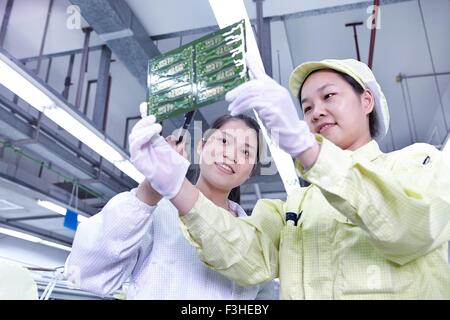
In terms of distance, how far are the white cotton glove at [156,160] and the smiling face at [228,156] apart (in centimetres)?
26

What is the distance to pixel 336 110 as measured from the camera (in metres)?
1.04

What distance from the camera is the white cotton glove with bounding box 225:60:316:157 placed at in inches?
31.3

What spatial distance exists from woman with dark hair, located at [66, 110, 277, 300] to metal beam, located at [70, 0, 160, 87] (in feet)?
7.60

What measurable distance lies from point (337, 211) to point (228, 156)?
1.28 feet

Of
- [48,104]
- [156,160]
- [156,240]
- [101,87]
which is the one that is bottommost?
[156,240]

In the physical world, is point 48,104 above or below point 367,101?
above

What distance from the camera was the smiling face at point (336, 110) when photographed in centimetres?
Result: 105

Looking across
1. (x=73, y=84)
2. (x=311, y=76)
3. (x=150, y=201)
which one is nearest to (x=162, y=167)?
(x=150, y=201)

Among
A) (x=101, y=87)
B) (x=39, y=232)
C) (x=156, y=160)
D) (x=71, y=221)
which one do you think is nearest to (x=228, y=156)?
(x=156, y=160)

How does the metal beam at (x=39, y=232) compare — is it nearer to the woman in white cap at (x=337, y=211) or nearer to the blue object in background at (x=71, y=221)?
the blue object in background at (x=71, y=221)

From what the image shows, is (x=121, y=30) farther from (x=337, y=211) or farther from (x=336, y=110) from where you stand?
(x=337, y=211)

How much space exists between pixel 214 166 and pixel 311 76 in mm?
436

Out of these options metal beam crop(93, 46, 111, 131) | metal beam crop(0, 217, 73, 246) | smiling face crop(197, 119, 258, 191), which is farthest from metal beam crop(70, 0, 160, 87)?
metal beam crop(0, 217, 73, 246)

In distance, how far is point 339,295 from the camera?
2.90 ft
